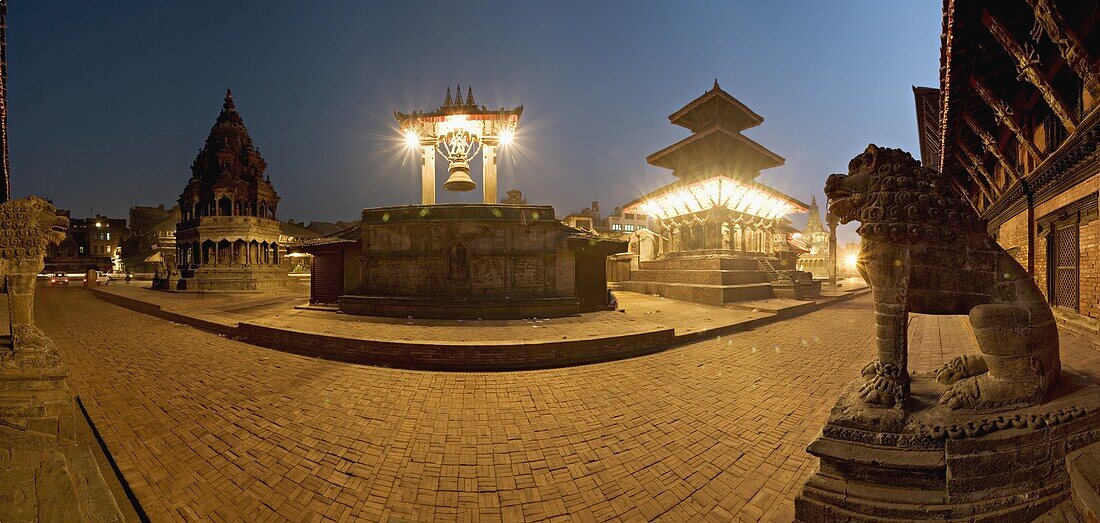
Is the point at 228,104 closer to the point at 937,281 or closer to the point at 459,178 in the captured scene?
the point at 459,178

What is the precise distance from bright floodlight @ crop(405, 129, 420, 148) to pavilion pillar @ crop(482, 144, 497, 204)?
108 inches

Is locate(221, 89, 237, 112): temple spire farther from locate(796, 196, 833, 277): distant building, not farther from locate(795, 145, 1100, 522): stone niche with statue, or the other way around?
locate(796, 196, 833, 277): distant building

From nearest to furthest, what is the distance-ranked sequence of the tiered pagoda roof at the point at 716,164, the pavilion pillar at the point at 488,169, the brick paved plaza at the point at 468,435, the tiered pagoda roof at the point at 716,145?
the brick paved plaza at the point at 468,435 < the pavilion pillar at the point at 488,169 < the tiered pagoda roof at the point at 716,164 < the tiered pagoda roof at the point at 716,145

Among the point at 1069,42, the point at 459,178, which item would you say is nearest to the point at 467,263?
the point at 459,178

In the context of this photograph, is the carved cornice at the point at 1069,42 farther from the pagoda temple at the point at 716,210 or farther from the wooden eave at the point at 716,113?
the wooden eave at the point at 716,113

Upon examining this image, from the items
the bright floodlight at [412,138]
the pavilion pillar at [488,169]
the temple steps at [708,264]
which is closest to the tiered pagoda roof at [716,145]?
the temple steps at [708,264]

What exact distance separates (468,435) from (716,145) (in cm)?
1887

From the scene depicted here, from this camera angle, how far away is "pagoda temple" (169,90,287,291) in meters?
23.3

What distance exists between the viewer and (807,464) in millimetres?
3025

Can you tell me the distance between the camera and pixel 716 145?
17.9 m

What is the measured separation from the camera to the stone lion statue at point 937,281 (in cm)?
245

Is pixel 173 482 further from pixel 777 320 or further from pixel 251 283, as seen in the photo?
pixel 251 283

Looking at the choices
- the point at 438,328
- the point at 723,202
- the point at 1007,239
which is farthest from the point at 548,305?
the point at 1007,239

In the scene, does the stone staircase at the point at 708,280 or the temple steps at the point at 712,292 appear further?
the stone staircase at the point at 708,280
